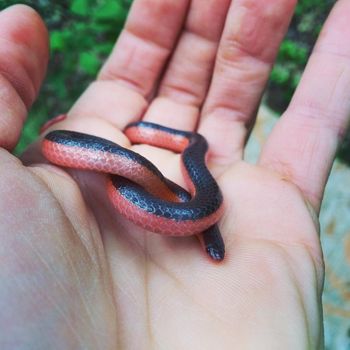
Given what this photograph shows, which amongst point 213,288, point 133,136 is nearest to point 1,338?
point 213,288

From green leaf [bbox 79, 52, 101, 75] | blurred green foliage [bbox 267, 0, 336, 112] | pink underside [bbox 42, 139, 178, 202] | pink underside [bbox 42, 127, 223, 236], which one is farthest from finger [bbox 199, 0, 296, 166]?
blurred green foliage [bbox 267, 0, 336, 112]

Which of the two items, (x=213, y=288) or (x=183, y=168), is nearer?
(x=213, y=288)

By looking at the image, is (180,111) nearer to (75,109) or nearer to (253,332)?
(75,109)

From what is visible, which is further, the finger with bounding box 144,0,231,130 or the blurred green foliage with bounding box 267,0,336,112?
the blurred green foliage with bounding box 267,0,336,112

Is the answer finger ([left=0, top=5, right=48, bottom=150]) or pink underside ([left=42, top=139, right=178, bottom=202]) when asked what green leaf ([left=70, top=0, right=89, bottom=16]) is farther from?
pink underside ([left=42, top=139, right=178, bottom=202])

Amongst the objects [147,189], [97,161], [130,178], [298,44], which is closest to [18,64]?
[97,161]

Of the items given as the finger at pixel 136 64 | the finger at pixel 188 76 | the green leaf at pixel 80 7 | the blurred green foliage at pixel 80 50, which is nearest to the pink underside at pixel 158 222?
the finger at pixel 136 64

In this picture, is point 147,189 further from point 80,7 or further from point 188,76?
point 80,7
